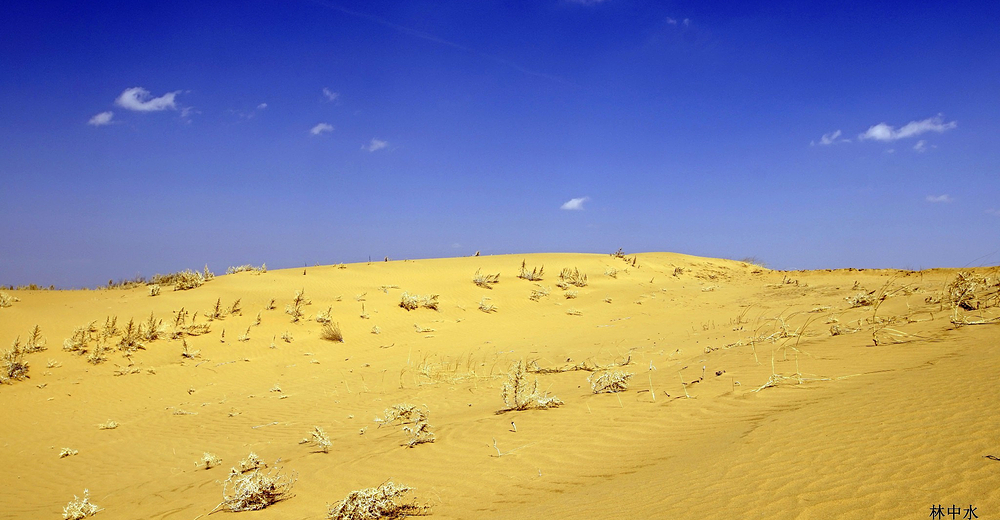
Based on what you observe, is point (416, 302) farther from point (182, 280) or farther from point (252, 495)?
point (252, 495)

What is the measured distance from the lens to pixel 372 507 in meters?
3.65

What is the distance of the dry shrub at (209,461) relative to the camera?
5980 millimetres

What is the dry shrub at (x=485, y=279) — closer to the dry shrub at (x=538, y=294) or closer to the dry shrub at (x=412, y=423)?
the dry shrub at (x=538, y=294)

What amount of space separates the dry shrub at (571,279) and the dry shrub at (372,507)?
1575cm

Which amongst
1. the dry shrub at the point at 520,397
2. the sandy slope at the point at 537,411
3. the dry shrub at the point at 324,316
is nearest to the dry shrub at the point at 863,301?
the sandy slope at the point at 537,411

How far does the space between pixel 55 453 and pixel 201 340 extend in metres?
5.58

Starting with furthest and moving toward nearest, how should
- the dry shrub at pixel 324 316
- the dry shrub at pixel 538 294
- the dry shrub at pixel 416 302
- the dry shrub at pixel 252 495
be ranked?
the dry shrub at pixel 538 294, the dry shrub at pixel 416 302, the dry shrub at pixel 324 316, the dry shrub at pixel 252 495

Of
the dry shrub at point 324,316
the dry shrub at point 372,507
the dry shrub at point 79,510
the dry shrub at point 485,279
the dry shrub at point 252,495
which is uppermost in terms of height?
the dry shrub at point 485,279

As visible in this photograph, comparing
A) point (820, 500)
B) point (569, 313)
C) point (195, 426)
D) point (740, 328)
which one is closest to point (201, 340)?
point (195, 426)

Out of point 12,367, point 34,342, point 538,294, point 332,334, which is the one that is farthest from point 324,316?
point 538,294

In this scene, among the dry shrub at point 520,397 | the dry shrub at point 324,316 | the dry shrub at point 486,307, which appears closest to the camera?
the dry shrub at point 520,397

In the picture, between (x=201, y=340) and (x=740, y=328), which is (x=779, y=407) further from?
(x=201, y=340)

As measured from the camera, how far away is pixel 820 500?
2.75 m

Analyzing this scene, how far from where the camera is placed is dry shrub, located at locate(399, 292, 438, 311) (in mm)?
15891
